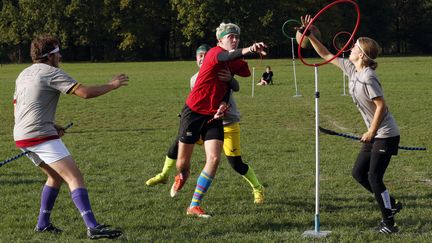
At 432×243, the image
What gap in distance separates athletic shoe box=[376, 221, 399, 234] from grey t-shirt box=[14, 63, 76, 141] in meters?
3.24

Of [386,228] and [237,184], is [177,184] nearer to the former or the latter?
[237,184]

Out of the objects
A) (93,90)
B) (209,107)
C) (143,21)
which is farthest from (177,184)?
(143,21)

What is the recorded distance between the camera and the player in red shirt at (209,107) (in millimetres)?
6934

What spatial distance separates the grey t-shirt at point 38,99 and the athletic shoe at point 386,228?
3239 mm

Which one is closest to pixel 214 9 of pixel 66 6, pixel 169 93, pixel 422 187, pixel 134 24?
pixel 134 24

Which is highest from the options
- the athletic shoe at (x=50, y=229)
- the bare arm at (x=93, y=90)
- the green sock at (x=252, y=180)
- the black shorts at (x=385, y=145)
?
the bare arm at (x=93, y=90)

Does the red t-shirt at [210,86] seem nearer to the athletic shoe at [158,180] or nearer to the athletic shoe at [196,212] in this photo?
the athletic shoe at [196,212]

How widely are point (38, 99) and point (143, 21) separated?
70018mm

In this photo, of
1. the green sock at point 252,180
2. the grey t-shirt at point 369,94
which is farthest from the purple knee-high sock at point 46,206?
the grey t-shirt at point 369,94

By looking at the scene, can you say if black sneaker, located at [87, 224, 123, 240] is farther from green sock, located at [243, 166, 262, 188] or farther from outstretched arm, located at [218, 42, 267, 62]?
green sock, located at [243, 166, 262, 188]

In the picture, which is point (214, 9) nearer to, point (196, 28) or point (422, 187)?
point (196, 28)

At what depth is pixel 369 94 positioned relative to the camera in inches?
244

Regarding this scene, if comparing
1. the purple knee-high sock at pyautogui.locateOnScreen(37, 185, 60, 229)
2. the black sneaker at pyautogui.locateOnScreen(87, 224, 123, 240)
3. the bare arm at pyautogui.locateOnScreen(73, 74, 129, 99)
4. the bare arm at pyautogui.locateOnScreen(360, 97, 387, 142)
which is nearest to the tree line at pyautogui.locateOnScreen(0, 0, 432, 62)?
the bare arm at pyautogui.locateOnScreen(360, 97, 387, 142)

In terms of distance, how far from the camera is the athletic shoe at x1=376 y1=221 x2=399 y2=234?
6281 millimetres
